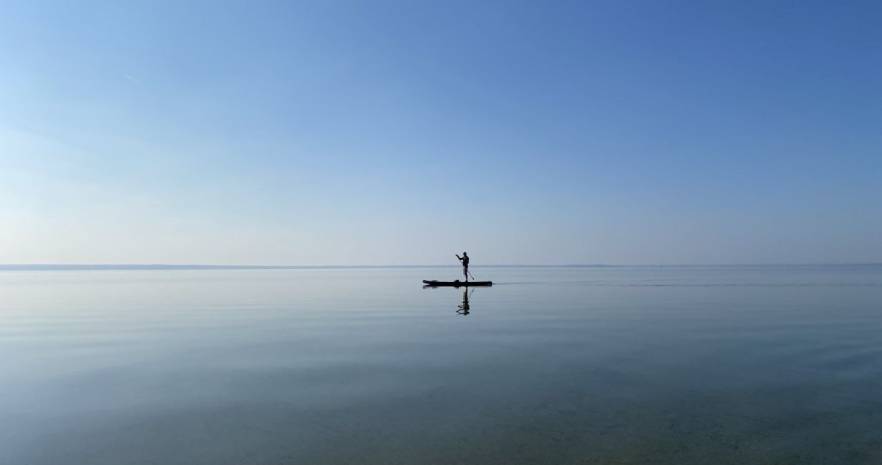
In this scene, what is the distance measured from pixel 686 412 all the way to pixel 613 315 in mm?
20455

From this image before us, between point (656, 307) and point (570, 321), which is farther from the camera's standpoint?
point (656, 307)

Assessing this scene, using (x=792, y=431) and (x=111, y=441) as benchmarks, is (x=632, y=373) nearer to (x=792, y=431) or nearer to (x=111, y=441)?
(x=792, y=431)

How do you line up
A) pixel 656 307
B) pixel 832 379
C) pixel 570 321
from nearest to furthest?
pixel 832 379 < pixel 570 321 < pixel 656 307

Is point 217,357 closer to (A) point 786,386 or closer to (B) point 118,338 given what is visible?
(B) point 118,338

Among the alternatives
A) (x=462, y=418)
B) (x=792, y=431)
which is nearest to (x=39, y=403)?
(x=462, y=418)

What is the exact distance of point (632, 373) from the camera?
50.4ft

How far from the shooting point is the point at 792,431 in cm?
1027

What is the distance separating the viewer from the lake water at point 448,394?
950 centimetres

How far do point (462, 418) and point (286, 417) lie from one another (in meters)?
3.86

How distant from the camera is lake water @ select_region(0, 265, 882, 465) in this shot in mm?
9500

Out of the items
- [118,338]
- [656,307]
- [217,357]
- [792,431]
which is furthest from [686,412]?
[656,307]

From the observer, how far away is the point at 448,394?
1327 cm

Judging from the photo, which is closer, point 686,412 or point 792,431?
point 792,431

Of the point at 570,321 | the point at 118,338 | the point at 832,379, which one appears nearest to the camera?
the point at 832,379
